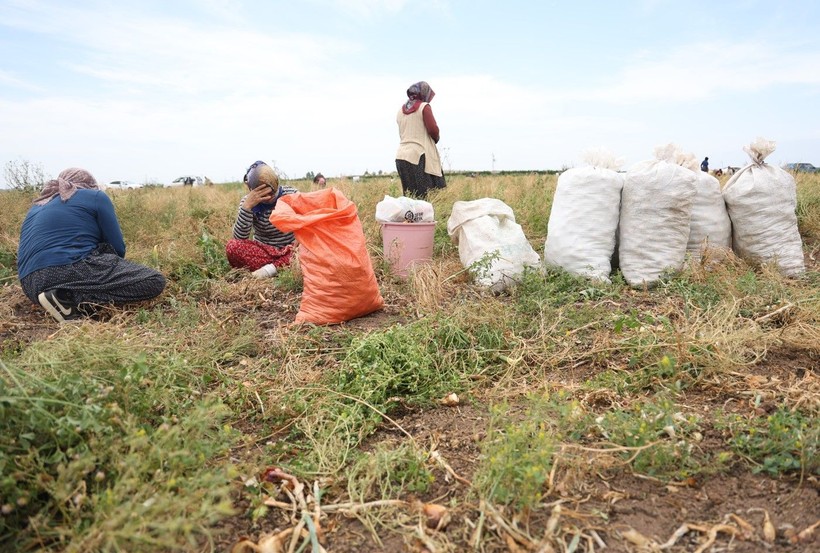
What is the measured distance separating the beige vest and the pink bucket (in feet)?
5.35

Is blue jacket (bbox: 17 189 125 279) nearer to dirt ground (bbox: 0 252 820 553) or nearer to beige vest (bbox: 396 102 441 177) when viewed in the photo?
dirt ground (bbox: 0 252 820 553)

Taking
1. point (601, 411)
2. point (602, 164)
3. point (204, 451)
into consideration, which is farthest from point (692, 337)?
point (204, 451)

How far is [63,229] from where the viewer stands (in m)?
3.27

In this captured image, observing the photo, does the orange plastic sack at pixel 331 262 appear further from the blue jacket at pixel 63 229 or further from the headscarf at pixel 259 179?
the blue jacket at pixel 63 229

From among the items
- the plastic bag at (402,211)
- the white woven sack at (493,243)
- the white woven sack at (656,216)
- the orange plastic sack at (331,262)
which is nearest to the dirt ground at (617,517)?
the orange plastic sack at (331,262)

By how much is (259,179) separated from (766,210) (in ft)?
11.0

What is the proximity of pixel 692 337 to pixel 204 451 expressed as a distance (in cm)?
185

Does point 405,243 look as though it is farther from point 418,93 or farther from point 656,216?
point 418,93

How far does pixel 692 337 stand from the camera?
2223mm

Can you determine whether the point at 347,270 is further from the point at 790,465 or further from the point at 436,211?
the point at 436,211

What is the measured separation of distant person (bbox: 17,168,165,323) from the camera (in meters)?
3.22

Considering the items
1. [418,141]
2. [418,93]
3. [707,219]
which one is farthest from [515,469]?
[418,93]

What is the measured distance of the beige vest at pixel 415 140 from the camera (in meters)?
5.18

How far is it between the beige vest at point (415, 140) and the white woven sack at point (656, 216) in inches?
88.3
